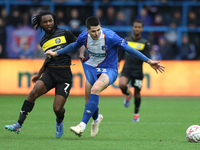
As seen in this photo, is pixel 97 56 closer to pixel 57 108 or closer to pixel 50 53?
pixel 50 53

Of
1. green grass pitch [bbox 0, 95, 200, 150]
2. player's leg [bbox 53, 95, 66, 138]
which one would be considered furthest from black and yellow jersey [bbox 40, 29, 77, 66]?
green grass pitch [bbox 0, 95, 200, 150]

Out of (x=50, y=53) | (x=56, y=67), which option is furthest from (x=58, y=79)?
(x=50, y=53)

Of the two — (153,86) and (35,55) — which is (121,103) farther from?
(35,55)

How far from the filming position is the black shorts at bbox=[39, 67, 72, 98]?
7336mm

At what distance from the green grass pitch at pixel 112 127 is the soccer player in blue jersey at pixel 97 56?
0.52 m

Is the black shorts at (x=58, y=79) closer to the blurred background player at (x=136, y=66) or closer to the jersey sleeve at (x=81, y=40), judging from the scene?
the jersey sleeve at (x=81, y=40)

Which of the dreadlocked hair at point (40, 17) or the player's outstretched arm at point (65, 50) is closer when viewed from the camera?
the player's outstretched arm at point (65, 50)

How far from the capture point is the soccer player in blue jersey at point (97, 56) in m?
6.79

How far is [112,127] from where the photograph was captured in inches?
345

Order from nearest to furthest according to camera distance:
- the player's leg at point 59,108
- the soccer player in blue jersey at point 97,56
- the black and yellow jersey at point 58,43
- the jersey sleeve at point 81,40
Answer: the soccer player in blue jersey at point 97,56 → the jersey sleeve at point 81,40 → the player's leg at point 59,108 → the black and yellow jersey at point 58,43

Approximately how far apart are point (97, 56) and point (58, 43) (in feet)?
2.67

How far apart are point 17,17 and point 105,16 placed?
410 cm

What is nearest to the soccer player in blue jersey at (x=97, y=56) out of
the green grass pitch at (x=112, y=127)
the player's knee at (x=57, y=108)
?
the green grass pitch at (x=112, y=127)

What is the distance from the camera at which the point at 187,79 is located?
16.3 m
